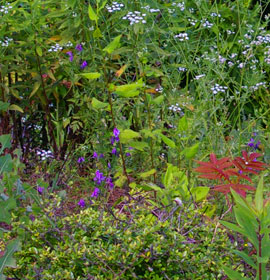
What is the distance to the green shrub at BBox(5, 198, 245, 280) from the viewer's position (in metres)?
2.11

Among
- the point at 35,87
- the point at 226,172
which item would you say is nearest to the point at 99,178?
the point at 35,87

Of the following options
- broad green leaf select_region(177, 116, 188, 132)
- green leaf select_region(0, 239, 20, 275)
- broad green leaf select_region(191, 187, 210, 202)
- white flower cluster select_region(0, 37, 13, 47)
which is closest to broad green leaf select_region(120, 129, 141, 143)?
broad green leaf select_region(177, 116, 188, 132)

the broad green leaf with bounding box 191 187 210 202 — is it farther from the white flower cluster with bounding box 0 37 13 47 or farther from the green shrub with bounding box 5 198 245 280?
the white flower cluster with bounding box 0 37 13 47

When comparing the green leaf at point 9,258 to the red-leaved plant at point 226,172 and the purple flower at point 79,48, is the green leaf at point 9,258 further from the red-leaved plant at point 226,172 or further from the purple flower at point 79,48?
the purple flower at point 79,48

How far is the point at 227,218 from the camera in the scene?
11.0ft

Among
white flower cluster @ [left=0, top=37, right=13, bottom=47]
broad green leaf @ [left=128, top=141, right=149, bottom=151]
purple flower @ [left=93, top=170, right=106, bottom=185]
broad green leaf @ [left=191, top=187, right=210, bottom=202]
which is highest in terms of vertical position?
white flower cluster @ [left=0, top=37, right=13, bottom=47]

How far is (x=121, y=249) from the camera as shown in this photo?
212cm

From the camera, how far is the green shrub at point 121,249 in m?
2.11

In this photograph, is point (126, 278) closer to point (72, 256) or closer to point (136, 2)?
point (72, 256)

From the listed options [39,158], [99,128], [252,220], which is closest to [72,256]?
[252,220]

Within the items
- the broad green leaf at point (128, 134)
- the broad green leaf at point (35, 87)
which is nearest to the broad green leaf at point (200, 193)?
the broad green leaf at point (128, 134)

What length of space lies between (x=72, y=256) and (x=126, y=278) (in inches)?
8.4

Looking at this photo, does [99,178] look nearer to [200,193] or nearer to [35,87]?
[200,193]

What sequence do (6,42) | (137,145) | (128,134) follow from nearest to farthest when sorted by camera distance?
(128,134) < (137,145) < (6,42)
